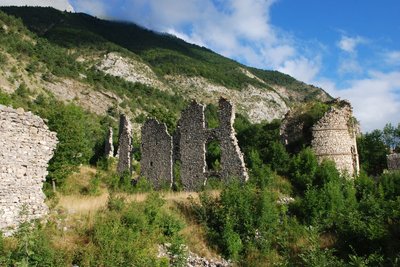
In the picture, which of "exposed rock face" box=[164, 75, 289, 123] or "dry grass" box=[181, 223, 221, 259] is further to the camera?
"exposed rock face" box=[164, 75, 289, 123]

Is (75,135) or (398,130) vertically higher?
(398,130)

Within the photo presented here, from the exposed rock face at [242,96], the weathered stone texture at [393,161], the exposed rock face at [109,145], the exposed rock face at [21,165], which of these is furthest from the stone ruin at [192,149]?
the exposed rock face at [242,96]

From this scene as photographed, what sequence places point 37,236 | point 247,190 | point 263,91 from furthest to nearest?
1. point 263,91
2. point 247,190
3. point 37,236

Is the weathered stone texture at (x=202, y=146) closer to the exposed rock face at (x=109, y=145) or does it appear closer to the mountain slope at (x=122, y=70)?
the exposed rock face at (x=109, y=145)

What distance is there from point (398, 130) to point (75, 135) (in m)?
29.5

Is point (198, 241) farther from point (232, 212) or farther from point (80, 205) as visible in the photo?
point (80, 205)

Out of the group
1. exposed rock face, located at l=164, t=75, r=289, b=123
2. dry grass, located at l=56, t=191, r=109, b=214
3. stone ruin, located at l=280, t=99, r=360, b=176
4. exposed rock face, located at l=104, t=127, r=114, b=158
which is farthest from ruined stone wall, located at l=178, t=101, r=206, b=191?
exposed rock face, located at l=164, t=75, r=289, b=123

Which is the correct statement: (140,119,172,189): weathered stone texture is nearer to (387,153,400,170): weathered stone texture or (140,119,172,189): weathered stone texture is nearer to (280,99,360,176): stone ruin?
(280,99,360,176): stone ruin

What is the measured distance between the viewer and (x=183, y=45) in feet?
463

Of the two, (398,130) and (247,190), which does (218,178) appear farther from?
(398,130)

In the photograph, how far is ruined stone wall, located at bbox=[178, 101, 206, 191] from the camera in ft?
62.4

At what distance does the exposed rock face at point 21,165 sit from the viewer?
9078mm

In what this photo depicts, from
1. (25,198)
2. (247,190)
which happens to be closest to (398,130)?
(247,190)

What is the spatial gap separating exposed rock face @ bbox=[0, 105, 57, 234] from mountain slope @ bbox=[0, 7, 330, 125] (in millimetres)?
30501
